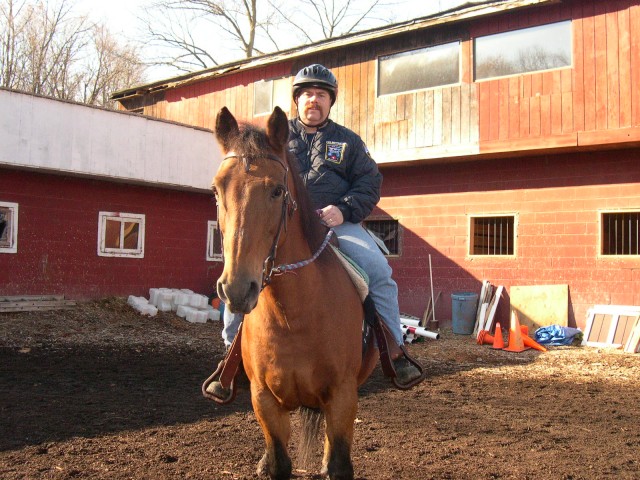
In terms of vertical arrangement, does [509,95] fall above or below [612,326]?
above

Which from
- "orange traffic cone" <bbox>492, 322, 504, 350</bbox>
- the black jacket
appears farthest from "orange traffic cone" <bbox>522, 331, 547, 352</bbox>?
the black jacket

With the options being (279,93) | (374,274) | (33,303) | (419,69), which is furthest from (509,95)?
(33,303)

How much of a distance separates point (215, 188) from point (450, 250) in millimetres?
12939

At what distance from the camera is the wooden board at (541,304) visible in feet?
44.1

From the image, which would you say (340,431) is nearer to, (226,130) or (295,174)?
(295,174)

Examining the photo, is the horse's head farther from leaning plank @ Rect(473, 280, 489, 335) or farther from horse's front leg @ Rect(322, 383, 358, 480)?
leaning plank @ Rect(473, 280, 489, 335)

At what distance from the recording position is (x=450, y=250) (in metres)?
15.3

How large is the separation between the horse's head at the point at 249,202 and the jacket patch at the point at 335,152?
98 cm

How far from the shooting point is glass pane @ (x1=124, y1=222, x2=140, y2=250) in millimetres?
15961

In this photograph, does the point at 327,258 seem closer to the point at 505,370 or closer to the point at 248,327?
the point at 248,327

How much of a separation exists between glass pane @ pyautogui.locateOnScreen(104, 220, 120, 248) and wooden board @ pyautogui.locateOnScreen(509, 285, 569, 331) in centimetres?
955

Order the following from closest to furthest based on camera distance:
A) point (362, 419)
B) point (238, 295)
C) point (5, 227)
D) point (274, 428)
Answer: point (238, 295), point (274, 428), point (362, 419), point (5, 227)

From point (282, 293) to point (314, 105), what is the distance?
1457 mm

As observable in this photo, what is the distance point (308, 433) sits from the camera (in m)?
4.46
